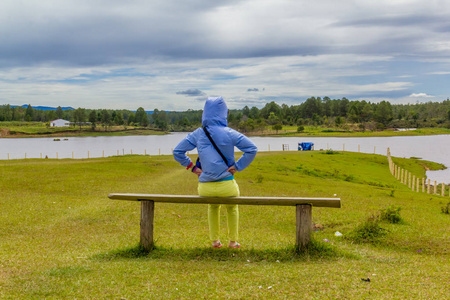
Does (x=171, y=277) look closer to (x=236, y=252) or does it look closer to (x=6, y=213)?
(x=236, y=252)

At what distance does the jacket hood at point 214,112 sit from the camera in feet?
23.5

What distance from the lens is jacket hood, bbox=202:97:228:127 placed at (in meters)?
7.16

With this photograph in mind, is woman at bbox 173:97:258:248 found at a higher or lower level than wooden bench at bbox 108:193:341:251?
higher

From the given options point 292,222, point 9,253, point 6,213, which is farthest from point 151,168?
point 9,253

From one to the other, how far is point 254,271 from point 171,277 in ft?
4.23

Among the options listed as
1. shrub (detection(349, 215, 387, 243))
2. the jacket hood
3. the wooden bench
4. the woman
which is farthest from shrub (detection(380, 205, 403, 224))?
the jacket hood

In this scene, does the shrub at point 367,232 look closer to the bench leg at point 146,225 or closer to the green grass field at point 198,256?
the green grass field at point 198,256

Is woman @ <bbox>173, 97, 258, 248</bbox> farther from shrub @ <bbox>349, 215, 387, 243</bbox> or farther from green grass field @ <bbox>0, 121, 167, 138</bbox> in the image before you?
green grass field @ <bbox>0, 121, 167, 138</bbox>

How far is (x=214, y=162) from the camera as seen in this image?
23.0 ft

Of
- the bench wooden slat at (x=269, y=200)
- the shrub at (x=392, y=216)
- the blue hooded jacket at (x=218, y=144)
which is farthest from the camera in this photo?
the shrub at (x=392, y=216)

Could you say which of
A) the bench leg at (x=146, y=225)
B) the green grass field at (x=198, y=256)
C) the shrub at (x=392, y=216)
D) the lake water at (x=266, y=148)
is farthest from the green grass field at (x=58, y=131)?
the bench leg at (x=146, y=225)

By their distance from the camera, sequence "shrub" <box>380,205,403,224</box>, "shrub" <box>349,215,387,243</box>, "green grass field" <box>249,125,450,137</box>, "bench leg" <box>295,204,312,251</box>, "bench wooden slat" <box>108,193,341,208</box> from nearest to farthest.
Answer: "bench wooden slat" <box>108,193,341,208</box> < "bench leg" <box>295,204,312,251</box> < "shrub" <box>349,215,387,243</box> < "shrub" <box>380,205,403,224</box> < "green grass field" <box>249,125,450,137</box>

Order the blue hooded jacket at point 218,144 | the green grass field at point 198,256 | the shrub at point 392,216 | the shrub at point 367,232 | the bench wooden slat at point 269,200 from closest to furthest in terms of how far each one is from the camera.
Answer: the green grass field at point 198,256, the bench wooden slat at point 269,200, the blue hooded jacket at point 218,144, the shrub at point 367,232, the shrub at point 392,216

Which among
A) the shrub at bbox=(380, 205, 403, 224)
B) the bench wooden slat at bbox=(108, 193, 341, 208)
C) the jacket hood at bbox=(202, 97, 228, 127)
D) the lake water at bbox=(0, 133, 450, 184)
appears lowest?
the lake water at bbox=(0, 133, 450, 184)
